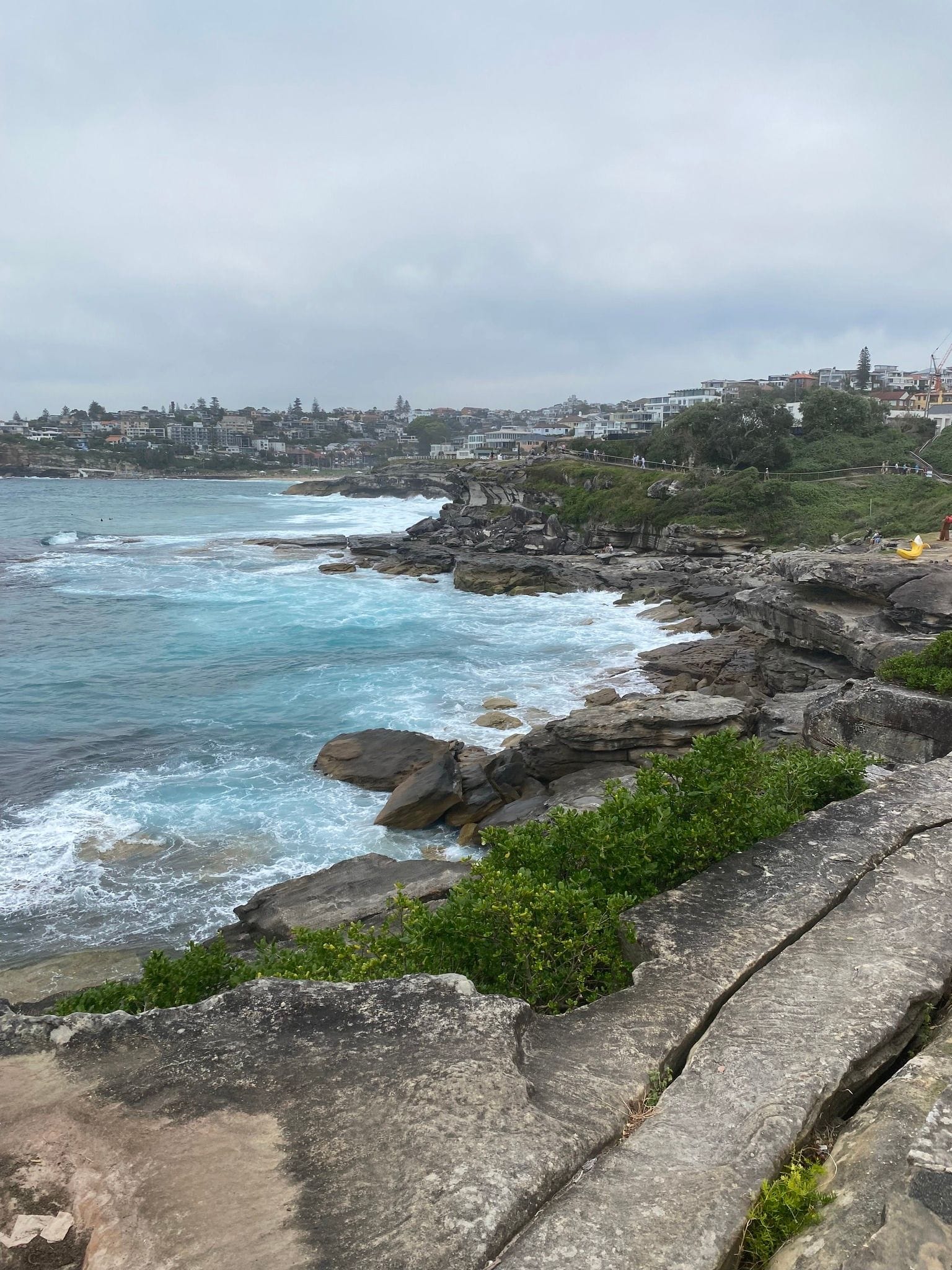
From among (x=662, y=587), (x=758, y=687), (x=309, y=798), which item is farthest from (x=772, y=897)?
(x=662, y=587)

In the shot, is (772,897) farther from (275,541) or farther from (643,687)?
(275,541)

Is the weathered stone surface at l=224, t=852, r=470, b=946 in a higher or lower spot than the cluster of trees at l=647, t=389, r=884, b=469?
lower

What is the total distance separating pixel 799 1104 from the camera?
410 cm

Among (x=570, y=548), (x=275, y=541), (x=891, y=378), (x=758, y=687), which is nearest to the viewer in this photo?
(x=758, y=687)

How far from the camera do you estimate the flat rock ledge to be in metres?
3.37

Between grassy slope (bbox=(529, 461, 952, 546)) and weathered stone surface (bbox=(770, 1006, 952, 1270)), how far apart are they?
118 feet

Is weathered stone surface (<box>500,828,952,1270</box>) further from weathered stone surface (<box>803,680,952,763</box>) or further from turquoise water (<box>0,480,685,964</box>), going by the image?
turquoise water (<box>0,480,685,964</box>)

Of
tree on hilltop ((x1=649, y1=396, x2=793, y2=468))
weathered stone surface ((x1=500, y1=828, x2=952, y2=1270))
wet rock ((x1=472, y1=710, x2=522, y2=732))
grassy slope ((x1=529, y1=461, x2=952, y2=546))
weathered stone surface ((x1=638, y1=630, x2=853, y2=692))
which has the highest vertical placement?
tree on hilltop ((x1=649, y1=396, x2=793, y2=468))

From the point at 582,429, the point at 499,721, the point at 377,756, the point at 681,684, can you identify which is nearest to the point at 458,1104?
the point at 377,756

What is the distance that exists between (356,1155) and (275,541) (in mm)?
57246

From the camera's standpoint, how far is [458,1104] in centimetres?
405

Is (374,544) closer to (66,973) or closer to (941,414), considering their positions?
(66,973)

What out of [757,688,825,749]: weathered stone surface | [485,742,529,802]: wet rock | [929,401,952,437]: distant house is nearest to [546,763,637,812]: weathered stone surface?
[485,742,529,802]: wet rock

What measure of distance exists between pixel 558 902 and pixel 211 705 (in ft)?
62.3
